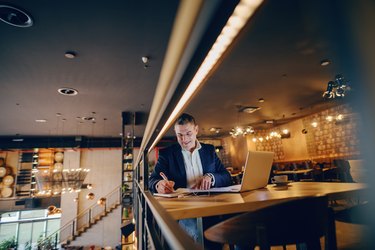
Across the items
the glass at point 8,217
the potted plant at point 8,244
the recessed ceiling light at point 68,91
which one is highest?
the recessed ceiling light at point 68,91

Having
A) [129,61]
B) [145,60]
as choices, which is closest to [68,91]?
[129,61]

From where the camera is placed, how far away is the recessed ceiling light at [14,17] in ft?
8.75

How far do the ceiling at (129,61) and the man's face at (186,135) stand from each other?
2.46 feet

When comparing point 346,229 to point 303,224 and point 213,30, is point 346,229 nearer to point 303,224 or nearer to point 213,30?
point 303,224

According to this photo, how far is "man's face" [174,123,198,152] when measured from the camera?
228 centimetres

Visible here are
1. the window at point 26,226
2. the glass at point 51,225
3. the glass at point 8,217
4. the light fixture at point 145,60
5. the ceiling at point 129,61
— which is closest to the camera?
the ceiling at point 129,61

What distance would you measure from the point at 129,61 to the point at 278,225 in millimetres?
3885

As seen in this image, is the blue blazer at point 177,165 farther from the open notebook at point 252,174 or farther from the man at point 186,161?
the open notebook at point 252,174

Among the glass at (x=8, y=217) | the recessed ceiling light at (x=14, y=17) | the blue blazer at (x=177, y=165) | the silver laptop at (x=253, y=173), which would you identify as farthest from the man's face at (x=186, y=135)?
the glass at (x=8, y=217)

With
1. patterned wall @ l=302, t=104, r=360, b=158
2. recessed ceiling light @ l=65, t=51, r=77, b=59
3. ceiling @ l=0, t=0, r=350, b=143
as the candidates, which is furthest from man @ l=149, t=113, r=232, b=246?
patterned wall @ l=302, t=104, r=360, b=158

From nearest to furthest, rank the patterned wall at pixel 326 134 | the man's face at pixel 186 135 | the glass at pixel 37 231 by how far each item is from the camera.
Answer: the man's face at pixel 186 135
the patterned wall at pixel 326 134
the glass at pixel 37 231

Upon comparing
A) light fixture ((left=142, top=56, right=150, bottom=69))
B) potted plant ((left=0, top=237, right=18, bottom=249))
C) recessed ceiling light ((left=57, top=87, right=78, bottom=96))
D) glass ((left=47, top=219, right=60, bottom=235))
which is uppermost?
light fixture ((left=142, top=56, right=150, bottom=69))

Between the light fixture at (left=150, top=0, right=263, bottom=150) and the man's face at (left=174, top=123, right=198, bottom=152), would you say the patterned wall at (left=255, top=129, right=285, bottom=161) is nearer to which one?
the man's face at (left=174, top=123, right=198, bottom=152)

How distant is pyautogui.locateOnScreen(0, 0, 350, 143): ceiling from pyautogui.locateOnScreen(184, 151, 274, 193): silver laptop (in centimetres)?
84
